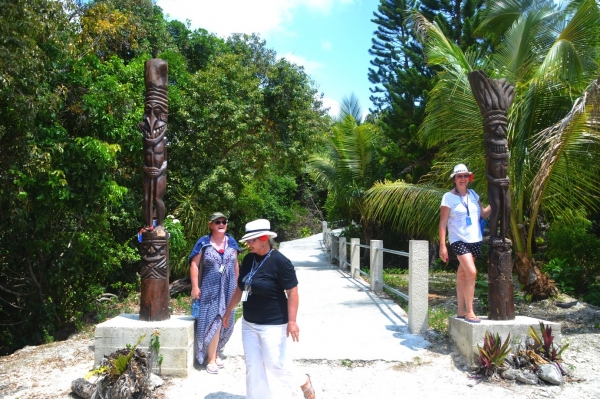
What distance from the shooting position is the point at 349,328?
6.96 meters

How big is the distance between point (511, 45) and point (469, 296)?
17.6ft

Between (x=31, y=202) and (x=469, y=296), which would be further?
(x=31, y=202)

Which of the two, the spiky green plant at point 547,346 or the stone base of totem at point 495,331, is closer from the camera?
the spiky green plant at point 547,346

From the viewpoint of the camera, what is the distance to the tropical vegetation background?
24.7 ft

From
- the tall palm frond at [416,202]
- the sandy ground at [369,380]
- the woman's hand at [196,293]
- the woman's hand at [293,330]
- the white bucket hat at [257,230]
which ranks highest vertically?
the tall palm frond at [416,202]

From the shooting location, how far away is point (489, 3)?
9.94m

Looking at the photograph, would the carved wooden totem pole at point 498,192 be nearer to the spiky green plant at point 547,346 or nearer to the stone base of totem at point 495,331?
the stone base of totem at point 495,331

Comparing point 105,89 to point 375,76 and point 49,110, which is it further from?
point 375,76

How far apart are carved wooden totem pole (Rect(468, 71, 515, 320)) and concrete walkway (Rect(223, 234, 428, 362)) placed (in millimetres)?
1105

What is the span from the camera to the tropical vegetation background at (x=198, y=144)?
753 centimetres

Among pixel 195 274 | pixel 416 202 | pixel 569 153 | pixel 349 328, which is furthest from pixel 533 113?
pixel 195 274

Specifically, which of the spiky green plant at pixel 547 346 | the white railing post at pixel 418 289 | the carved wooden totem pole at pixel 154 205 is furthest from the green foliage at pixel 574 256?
the carved wooden totem pole at pixel 154 205

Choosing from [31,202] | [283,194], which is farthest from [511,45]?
[283,194]

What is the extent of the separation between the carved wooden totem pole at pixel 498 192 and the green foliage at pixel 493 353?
459 mm
